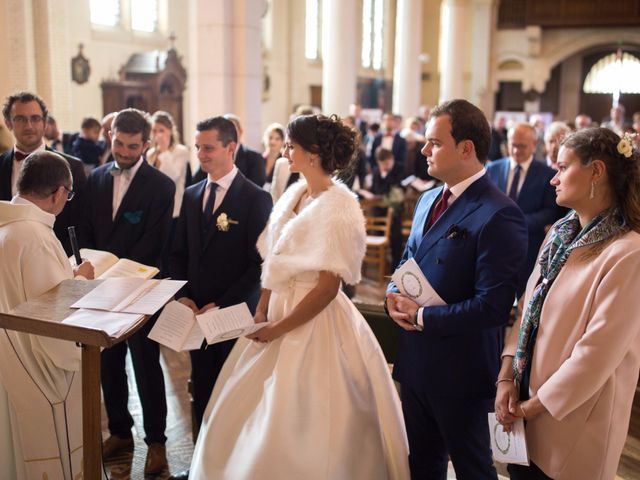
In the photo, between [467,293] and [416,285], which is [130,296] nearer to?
[416,285]

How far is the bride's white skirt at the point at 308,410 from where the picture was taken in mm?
2539

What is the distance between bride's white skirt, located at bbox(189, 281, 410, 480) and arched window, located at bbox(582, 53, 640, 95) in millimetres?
21185

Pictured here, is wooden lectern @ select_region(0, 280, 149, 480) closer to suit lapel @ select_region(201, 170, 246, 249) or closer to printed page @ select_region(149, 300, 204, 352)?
printed page @ select_region(149, 300, 204, 352)

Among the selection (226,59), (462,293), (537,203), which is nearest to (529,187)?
(537,203)

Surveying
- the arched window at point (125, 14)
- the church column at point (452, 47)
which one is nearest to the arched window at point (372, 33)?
the church column at point (452, 47)

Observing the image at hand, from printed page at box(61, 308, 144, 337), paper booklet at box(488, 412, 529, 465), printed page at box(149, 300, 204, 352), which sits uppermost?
printed page at box(61, 308, 144, 337)

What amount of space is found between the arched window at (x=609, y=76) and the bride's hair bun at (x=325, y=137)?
21.0 meters

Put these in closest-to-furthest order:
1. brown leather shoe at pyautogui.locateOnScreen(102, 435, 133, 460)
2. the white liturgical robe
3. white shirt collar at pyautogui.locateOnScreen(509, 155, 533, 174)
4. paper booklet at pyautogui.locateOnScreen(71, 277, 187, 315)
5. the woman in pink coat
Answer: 1. the woman in pink coat
2. paper booklet at pyautogui.locateOnScreen(71, 277, 187, 315)
3. the white liturgical robe
4. brown leather shoe at pyautogui.locateOnScreen(102, 435, 133, 460)
5. white shirt collar at pyautogui.locateOnScreen(509, 155, 533, 174)

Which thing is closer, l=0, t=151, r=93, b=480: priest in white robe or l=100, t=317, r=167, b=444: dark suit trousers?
Answer: l=0, t=151, r=93, b=480: priest in white robe

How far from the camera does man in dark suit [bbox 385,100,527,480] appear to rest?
2287mm

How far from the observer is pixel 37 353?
2582mm

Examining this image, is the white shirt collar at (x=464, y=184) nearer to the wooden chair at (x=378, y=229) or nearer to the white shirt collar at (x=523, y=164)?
the white shirt collar at (x=523, y=164)

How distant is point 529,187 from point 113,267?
3.19m

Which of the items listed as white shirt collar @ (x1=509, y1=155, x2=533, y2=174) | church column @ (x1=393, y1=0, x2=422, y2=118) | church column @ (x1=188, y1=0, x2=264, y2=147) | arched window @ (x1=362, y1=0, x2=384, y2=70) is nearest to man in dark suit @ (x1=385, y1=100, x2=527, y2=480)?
white shirt collar @ (x1=509, y1=155, x2=533, y2=174)
